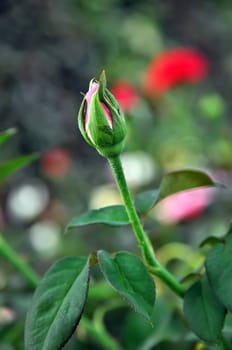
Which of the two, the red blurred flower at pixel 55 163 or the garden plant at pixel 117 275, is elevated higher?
the garden plant at pixel 117 275

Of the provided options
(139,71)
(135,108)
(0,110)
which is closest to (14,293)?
(135,108)

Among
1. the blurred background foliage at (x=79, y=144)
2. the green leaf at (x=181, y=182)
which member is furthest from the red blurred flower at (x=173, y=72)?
the green leaf at (x=181, y=182)

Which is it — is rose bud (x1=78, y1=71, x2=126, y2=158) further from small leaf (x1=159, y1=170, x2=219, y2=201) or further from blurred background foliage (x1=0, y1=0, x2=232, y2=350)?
blurred background foliage (x1=0, y1=0, x2=232, y2=350)

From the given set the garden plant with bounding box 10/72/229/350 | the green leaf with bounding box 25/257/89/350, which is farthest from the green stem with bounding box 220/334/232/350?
the green leaf with bounding box 25/257/89/350

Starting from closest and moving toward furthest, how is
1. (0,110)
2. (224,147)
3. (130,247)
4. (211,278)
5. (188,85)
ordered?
(211,278), (130,247), (224,147), (0,110), (188,85)

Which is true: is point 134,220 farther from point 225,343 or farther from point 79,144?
point 79,144

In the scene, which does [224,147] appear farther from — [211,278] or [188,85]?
[211,278]

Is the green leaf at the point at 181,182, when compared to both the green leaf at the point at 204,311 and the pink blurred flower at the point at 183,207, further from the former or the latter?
the pink blurred flower at the point at 183,207
